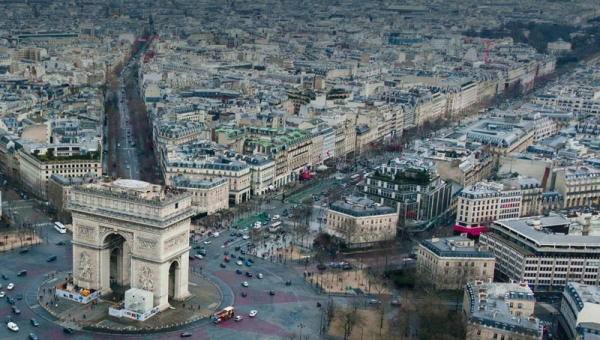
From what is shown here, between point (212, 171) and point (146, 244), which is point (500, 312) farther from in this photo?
point (212, 171)

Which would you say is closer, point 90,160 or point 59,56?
point 90,160

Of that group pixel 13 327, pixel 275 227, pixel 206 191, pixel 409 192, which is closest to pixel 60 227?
pixel 206 191

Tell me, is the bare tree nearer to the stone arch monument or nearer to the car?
the stone arch monument

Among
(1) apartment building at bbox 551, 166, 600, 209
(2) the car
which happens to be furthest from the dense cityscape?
(1) apartment building at bbox 551, 166, 600, 209

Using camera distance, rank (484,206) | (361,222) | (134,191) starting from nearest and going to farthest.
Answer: (134,191), (361,222), (484,206)

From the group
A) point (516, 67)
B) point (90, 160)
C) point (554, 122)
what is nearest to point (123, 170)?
point (90, 160)

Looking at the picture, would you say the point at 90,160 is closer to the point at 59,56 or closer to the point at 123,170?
the point at 123,170

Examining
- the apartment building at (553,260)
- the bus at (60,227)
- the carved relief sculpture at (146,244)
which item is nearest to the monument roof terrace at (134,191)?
the carved relief sculpture at (146,244)

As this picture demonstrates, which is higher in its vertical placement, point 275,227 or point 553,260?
point 553,260
